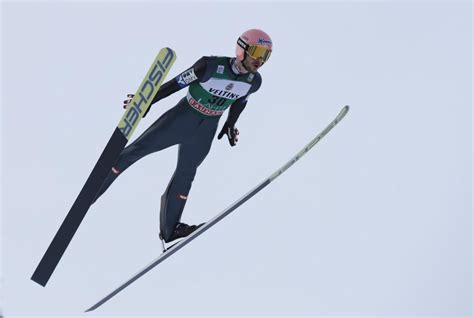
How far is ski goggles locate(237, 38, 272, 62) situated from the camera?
9102 mm

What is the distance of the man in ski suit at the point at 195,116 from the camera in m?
9.15

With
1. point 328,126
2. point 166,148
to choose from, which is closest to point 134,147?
point 166,148

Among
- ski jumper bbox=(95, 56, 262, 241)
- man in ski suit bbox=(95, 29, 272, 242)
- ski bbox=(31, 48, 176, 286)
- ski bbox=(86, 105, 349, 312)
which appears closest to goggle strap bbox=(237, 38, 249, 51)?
man in ski suit bbox=(95, 29, 272, 242)

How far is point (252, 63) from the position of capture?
9234 millimetres

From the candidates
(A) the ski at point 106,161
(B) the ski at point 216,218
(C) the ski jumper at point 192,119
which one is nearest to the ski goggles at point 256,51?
(C) the ski jumper at point 192,119

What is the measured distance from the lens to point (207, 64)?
9.12 metres

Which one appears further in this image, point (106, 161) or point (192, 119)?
point (192, 119)

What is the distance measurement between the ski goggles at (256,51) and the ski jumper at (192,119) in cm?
22

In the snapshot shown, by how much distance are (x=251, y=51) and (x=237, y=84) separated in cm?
42

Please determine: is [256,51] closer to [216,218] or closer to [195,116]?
[195,116]

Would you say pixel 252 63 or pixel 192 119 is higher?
pixel 252 63

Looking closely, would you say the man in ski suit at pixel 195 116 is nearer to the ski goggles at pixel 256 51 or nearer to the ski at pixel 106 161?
the ski goggles at pixel 256 51

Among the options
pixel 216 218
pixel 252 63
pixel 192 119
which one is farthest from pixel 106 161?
pixel 252 63

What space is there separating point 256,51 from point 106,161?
5.48 ft
